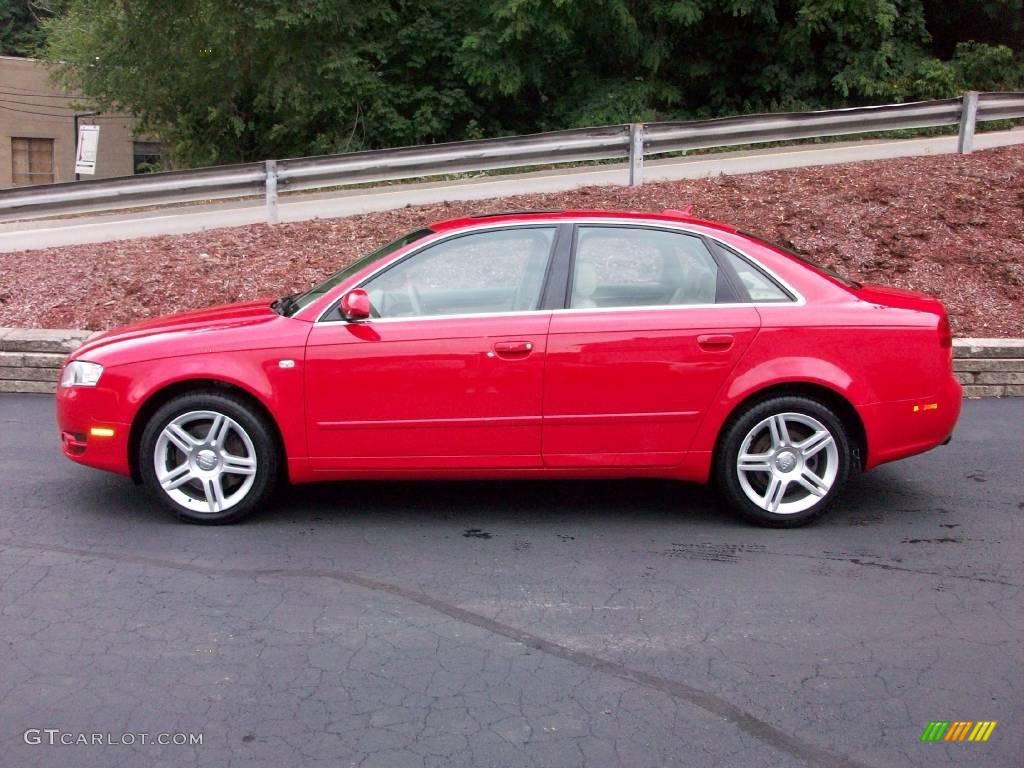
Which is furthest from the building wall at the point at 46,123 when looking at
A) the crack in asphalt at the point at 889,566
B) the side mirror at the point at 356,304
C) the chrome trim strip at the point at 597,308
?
the crack in asphalt at the point at 889,566

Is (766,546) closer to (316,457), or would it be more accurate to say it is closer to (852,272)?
(316,457)

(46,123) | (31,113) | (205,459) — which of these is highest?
(31,113)

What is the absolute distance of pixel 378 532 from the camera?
5445mm

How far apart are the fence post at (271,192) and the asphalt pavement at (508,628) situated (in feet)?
20.4

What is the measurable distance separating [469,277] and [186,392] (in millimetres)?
1538

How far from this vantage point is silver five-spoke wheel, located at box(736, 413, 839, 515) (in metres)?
5.45

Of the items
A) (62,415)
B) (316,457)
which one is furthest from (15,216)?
(316,457)

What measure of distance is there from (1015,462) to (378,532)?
396cm

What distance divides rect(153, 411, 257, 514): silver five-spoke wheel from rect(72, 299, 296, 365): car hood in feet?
1.12

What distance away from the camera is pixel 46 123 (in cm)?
4028

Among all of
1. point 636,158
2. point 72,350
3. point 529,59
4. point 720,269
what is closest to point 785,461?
point 720,269

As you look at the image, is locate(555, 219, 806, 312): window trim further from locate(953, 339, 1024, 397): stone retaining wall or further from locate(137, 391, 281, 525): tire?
locate(953, 339, 1024, 397): stone retaining wall

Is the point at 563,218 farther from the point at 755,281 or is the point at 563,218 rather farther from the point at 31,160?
the point at 31,160

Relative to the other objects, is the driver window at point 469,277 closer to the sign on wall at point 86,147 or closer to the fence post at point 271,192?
the fence post at point 271,192
